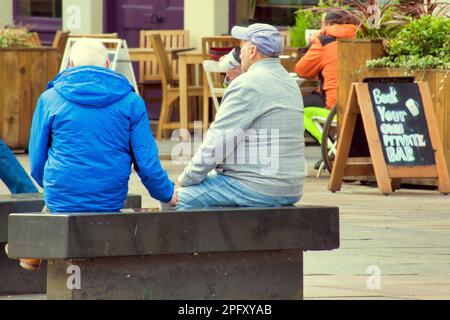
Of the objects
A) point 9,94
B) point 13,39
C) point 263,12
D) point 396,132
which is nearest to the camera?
point 396,132

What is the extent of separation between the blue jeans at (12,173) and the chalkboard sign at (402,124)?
13.8 ft

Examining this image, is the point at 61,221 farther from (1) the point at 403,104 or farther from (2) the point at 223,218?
(1) the point at 403,104

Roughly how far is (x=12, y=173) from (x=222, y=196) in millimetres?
1857

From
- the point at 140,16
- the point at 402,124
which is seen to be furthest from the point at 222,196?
the point at 140,16

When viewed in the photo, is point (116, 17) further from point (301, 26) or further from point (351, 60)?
point (351, 60)

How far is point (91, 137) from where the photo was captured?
6.36 m

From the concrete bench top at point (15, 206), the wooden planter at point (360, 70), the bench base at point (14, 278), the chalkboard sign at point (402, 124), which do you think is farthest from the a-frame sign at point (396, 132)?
the concrete bench top at point (15, 206)

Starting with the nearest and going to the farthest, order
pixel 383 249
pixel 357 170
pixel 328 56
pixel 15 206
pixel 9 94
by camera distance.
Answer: pixel 15 206 < pixel 383 249 < pixel 357 170 < pixel 328 56 < pixel 9 94

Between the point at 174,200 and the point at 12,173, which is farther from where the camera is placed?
the point at 12,173

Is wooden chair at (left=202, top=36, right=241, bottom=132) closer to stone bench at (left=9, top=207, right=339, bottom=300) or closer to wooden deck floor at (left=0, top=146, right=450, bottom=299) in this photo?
wooden deck floor at (left=0, top=146, right=450, bottom=299)

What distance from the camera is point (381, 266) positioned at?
8078mm

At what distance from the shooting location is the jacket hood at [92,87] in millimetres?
6371
